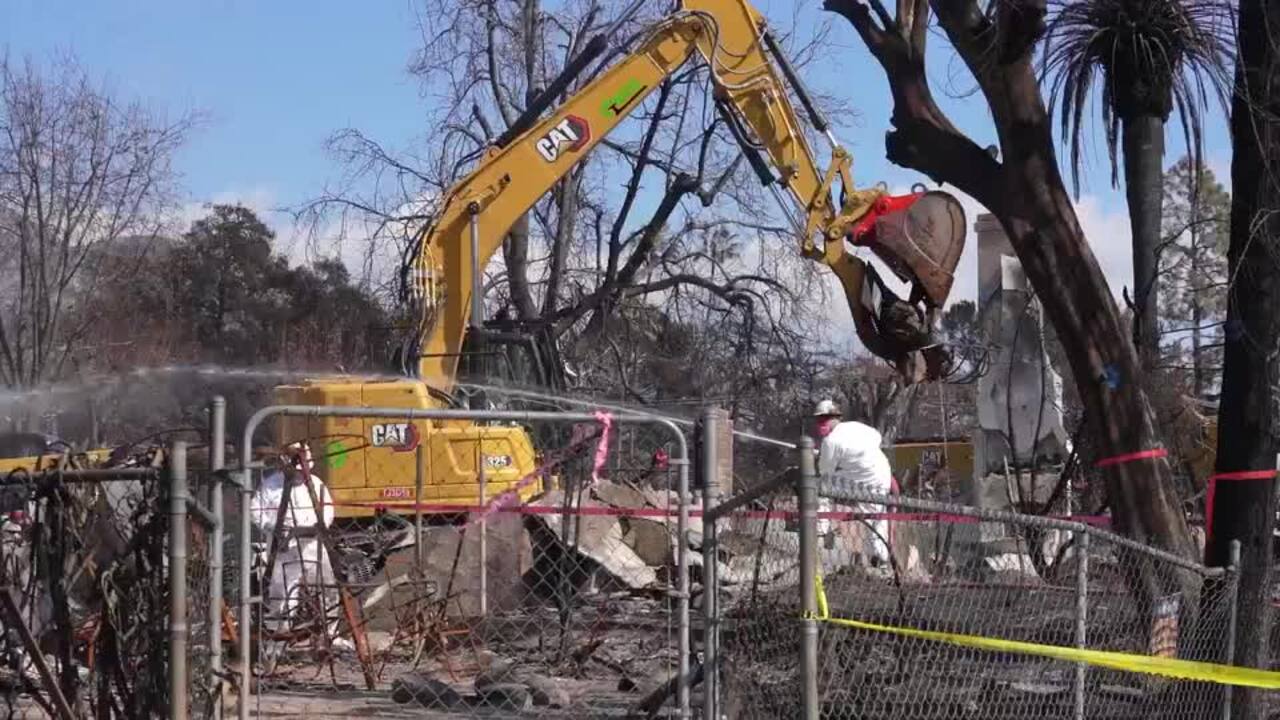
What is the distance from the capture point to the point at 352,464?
13.4 m

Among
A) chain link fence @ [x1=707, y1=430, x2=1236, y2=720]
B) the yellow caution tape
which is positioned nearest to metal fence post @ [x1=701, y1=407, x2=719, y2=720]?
chain link fence @ [x1=707, y1=430, x2=1236, y2=720]

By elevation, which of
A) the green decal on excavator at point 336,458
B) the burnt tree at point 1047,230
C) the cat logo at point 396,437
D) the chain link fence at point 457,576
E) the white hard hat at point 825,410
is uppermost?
the burnt tree at point 1047,230

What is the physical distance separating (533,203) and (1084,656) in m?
10.0

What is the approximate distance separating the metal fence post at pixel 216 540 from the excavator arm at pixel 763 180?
805 cm

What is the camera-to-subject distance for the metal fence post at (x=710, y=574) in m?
5.34

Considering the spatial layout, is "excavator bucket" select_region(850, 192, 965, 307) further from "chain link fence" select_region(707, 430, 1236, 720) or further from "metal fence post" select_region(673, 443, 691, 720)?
"metal fence post" select_region(673, 443, 691, 720)

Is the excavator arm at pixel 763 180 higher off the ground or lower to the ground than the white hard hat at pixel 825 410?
higher

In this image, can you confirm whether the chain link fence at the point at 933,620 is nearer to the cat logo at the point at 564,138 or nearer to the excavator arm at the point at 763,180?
the excavator arm at the point at 763,180

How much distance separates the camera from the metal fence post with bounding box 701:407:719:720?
5340mm

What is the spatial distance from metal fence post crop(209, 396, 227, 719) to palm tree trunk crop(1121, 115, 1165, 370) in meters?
6.68

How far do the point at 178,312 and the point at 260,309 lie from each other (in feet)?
11.0

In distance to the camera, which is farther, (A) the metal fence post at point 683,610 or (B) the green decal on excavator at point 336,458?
(B) the green decal on excavator at point 336,458

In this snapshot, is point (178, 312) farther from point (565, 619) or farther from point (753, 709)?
point (753, 709)

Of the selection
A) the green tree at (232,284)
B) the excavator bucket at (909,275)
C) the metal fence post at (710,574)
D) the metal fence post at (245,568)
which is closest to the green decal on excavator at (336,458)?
the excavator bucket at (909,275)
